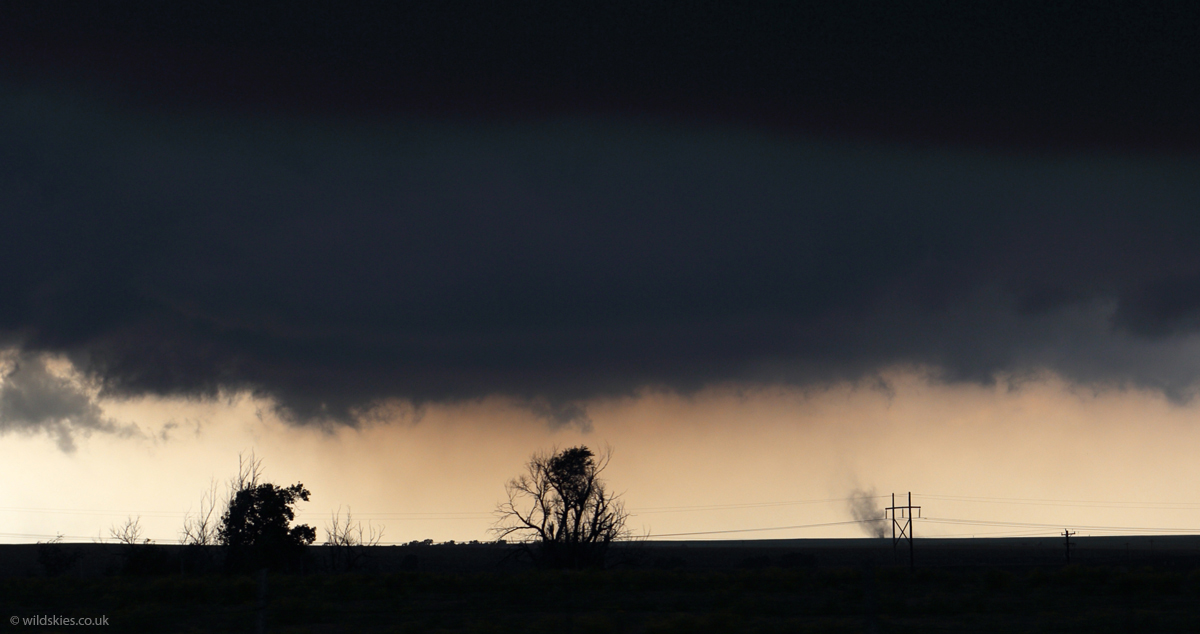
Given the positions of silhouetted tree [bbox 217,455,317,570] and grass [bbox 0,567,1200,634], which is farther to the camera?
silhouetted tree [bbox 217,455,317,570]

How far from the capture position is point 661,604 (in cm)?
3070

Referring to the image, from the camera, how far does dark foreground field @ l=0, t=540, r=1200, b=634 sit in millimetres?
23047

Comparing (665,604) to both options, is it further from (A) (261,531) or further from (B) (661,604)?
(A) (261,531)

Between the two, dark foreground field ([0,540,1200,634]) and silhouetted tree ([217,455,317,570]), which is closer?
dark foreground field ([0,540,1200,634])

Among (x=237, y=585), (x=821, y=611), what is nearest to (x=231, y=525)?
(x=237, y=585)

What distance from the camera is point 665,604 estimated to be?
30.7m

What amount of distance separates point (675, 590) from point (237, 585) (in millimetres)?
16963

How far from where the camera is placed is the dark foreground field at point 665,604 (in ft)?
75.6

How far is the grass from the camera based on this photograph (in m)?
23.1

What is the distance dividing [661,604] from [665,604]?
4.9 inches

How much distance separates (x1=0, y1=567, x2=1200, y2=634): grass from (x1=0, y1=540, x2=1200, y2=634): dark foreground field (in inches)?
2.9

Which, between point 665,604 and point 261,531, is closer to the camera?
point 665,604

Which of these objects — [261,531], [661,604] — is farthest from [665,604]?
[261,531]

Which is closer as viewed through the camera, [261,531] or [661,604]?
[661,604]
